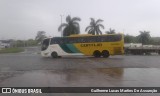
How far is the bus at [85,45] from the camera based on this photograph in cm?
3766

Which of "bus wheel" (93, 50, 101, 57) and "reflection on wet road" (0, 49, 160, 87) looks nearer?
"reflection on wet road" (0, 49, 160, 87)

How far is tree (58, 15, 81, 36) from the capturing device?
73281 mm

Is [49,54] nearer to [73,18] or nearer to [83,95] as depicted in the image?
[83,95]

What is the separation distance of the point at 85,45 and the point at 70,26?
1387 inches

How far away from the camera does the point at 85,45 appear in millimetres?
38719

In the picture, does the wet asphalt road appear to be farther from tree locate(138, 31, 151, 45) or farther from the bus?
tree locate(138, 31, 151, 45)

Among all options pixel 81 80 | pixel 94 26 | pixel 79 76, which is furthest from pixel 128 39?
pixel 81 80

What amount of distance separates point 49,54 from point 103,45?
6549mm

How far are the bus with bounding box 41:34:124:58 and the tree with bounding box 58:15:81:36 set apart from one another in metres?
33.6

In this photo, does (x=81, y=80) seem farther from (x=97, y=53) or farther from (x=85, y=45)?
(x=85, y=45)

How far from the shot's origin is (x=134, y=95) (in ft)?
32.8

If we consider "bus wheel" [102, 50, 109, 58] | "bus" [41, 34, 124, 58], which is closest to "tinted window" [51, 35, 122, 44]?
"bus" [41, 34, 124, 58]

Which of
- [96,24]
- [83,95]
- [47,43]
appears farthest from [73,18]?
[83,95]

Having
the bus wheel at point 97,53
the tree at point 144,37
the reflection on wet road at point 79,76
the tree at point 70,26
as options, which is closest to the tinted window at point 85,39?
the bus wheel at point 97,53
